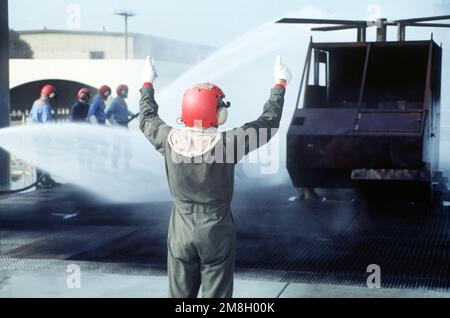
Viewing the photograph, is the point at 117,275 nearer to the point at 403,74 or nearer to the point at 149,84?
the point at 149,84

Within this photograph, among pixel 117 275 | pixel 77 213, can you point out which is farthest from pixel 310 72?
pixel 117 275

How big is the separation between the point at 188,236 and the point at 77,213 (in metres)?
6.49

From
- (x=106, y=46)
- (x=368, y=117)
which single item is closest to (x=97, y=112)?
(x=368, y=117)

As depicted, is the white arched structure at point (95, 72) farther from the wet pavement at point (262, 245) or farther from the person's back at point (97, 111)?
the wet pavement at point (262, 245)

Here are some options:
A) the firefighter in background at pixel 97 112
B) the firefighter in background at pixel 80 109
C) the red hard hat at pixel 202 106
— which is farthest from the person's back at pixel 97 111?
the red hard hat at pixel 202 106

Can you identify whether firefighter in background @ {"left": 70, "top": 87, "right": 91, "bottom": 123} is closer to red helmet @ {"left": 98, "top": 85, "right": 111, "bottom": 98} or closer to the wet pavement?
red helmet @ {"left": 98, "top": 85, "right": 111, "bottom": 98}

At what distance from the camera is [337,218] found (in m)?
9.59

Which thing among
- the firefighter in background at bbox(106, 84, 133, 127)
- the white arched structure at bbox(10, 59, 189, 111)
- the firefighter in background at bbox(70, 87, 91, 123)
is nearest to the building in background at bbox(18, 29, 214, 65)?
the white arched structure at bbox(10, 59, 189, 111)

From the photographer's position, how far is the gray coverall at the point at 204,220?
3945 millimetres

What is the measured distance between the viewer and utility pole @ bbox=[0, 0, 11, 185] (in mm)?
12953

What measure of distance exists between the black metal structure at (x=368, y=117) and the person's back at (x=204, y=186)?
5670 millimetres

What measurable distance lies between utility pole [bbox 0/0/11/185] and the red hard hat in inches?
380
